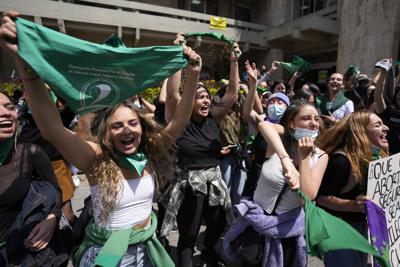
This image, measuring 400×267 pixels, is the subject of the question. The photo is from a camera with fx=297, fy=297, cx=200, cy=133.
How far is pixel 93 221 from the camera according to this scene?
5.69 feet

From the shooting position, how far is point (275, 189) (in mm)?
1982

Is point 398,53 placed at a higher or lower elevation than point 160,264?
higher

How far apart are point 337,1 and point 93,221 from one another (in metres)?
15.7

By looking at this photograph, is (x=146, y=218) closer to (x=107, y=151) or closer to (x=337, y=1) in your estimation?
(x=107, y=151)

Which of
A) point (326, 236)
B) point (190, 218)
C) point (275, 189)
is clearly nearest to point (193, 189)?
point (190, 218)

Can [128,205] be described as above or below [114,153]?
below

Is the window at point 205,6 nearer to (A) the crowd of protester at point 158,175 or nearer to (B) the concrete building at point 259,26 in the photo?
(B) the concrete building at point 259,26

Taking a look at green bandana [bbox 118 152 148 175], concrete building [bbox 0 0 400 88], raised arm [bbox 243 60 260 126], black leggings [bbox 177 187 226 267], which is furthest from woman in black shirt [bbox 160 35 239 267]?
concrete building [bbox 0 0 400 88]

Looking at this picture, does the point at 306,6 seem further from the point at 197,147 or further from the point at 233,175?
the point at 197,147

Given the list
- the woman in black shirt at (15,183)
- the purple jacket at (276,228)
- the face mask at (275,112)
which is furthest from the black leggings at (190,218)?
the woman in black shirt at (15,183)

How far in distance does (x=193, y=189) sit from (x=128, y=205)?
954 millimetres

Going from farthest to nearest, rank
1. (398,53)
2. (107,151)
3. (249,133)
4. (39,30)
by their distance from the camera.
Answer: (398,53) → (249,133) → (107,151) → (39,30)

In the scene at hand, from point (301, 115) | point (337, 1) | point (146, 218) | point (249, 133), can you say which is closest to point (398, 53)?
point (337, 1)

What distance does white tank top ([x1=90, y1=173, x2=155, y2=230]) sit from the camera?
162 cm
